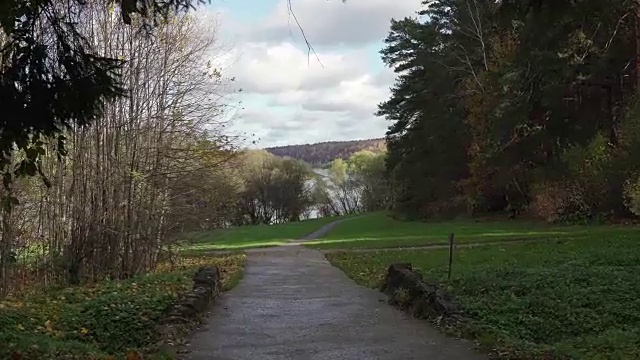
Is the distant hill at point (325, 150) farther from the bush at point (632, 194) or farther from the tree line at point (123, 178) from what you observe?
the tree line at point (123, 178)

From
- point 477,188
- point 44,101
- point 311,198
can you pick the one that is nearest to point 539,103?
point 477,188

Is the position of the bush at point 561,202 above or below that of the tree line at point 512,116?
below

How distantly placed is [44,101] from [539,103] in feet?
86.2

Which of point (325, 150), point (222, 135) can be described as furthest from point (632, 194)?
point (325, 150)

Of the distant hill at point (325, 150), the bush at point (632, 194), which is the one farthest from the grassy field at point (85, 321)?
the distant hill at point (325, 150)

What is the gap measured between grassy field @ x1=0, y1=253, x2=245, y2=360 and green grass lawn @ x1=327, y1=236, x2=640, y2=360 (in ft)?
13.4

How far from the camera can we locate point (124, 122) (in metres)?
16.2

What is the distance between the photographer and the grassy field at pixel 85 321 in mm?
7031

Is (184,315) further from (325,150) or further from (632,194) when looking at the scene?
(325,150)

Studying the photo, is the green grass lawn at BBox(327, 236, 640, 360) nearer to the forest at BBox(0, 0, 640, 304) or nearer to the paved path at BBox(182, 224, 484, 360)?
the paved path at BBox(182, 224, 484, 360)

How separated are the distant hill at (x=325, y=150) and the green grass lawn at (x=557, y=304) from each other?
7548 cm

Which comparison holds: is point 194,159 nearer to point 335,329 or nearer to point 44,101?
point 335,329

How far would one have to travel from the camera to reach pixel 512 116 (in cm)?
2881

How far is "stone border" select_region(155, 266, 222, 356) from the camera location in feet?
26.0
